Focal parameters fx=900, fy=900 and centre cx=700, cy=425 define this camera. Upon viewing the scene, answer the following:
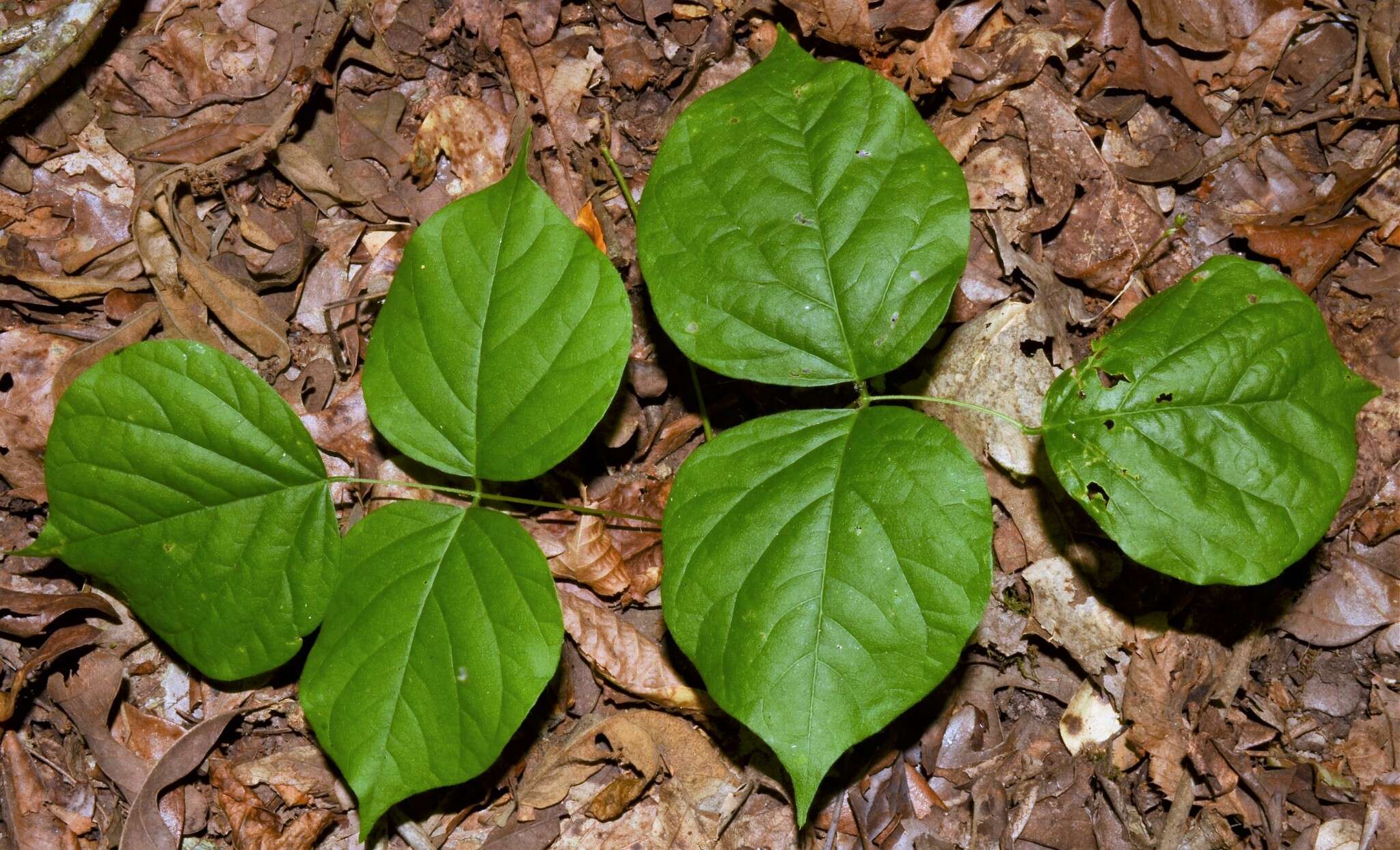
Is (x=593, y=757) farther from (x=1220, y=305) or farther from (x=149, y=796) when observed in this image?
(x=1220, y=305)

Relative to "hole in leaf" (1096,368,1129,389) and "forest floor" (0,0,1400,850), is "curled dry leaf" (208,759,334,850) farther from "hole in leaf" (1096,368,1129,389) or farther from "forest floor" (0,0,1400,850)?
"hole in leaf" (1096,368,1129,389)

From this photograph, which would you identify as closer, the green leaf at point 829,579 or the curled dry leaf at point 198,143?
the green leaf at point 829,579

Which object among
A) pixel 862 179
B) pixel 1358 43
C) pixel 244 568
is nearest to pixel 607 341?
pixel 862 179

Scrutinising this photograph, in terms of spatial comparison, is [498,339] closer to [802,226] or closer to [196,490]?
[802,226]

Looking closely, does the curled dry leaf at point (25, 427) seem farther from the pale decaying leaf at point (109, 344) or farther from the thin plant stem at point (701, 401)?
the thin plant stem at point (701, 401)

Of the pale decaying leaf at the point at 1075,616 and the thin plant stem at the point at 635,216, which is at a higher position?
the thin plant stem at the point at 635,216

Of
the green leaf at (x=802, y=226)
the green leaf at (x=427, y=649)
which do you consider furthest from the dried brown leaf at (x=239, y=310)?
the green leaf at (x=802, y=226)

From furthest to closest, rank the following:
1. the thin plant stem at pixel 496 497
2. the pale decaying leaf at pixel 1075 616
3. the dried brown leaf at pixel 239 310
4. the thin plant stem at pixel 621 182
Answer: the dried brown leaf at pixel 239 310 → the thin plant stem at pixel 621 182 → the pale decaying leaf at pixel 1075 616 → the thin plant stem at pixel 496 497

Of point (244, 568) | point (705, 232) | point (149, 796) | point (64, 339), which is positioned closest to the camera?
point (705, 232)
